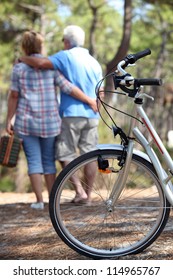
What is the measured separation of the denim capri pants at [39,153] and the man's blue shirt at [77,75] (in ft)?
1.01

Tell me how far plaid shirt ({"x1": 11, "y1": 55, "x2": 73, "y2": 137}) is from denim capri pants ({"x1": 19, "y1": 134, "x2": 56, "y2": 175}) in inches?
3.8

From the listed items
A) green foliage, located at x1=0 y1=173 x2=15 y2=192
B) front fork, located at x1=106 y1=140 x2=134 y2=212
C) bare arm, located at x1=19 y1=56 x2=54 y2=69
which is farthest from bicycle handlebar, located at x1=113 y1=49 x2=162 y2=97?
green foliage, located at x1=0 y1=173 x2=15 y2=192

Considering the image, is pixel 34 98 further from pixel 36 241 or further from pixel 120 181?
pixel 120 181

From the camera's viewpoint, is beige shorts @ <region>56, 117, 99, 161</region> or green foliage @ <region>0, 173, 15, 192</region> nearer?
beige shorts @ <region>56, 117, 99, 161</region>

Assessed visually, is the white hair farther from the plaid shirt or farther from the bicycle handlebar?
the bicycle handlebar

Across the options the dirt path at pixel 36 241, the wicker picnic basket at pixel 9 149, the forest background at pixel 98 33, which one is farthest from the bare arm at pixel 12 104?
the forest background at pixel 98 33

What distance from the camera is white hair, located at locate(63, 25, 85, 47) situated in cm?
561

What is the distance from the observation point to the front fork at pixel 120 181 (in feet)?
12.2

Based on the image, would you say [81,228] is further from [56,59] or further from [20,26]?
[20,26]

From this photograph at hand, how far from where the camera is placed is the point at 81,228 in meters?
4.09

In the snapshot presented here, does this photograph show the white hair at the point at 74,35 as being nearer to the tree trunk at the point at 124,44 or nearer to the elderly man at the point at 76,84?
the elderly man at the point at 76,84

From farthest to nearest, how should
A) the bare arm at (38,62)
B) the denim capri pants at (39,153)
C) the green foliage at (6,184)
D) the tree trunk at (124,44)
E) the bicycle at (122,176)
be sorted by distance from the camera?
the tree trunk at (124,44), the green foliage at (6,184), the denim capri pants at (39,153), the bare arm at (38,62), the bicycle at (122,176)
